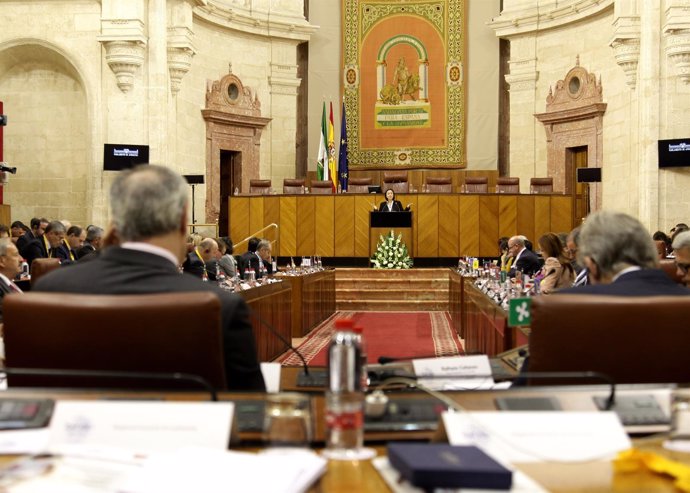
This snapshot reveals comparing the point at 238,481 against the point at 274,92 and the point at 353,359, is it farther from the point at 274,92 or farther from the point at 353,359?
the point at 274,92

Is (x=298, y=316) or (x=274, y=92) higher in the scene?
(x=274, y=92)

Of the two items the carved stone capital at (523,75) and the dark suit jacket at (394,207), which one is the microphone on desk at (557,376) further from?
the carved stone capital at (523,75)

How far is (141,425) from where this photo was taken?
1.75 meters

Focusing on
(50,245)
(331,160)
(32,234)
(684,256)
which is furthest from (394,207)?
(684,256)

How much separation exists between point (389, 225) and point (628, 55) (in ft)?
16.6

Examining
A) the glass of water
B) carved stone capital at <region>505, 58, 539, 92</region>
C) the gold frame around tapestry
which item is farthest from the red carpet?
carved stone capital at <region>505, 58, 539, 92</region>

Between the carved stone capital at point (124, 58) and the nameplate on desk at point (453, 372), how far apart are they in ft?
41.2

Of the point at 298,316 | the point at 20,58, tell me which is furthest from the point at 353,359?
the point at 20,58

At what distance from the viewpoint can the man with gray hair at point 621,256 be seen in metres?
2.76

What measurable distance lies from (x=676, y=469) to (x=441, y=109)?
60.7 ft

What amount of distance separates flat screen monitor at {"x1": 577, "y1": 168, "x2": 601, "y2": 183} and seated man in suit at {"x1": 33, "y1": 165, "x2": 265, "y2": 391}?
565 inches

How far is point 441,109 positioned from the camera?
19.7m

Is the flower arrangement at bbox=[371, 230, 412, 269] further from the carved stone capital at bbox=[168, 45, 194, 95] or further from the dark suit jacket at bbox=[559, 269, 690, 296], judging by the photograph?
the dark suit jacket at bbox=[559, 269, 690, 296]

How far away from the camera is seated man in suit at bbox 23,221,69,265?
979 centimetres
